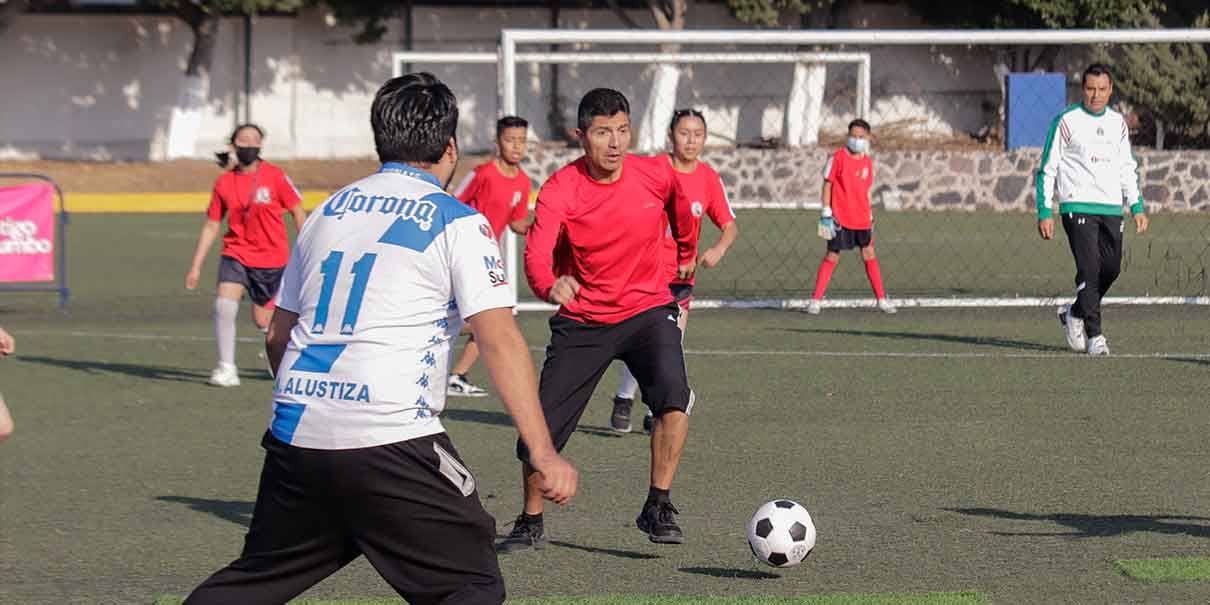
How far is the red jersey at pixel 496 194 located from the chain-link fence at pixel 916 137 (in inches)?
158

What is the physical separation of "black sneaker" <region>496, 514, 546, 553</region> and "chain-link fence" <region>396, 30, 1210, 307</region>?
829 cm

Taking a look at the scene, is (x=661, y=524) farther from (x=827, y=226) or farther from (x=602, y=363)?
(x=827, y=226)

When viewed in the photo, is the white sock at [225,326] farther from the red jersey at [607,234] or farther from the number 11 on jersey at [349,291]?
the number 11 on jersey at [349,291]

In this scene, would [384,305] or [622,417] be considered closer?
[384,305]

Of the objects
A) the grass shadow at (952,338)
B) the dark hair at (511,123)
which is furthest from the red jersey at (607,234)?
the grass shadow at (952,338)

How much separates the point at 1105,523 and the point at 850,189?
8.49 metres

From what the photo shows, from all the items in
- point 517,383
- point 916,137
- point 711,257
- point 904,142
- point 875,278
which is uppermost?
point 916,137

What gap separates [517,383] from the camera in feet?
13.6

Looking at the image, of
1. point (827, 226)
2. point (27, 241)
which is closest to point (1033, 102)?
point (827, 226)

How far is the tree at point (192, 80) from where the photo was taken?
37188 millimetres

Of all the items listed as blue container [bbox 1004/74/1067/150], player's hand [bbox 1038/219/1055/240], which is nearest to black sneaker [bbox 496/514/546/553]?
player's hand [bbox 1038/219/1055/240]

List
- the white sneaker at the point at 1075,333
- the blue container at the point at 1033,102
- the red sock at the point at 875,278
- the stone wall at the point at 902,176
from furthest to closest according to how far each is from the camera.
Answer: the blue container at the point at 1033,102
the stone wall at the point at 902,176
the red sock at the point at 875,278
the white sneaker at the point at 1075,333

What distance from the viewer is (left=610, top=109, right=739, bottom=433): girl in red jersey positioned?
9.19 meters

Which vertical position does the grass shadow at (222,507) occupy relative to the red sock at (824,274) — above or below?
below
